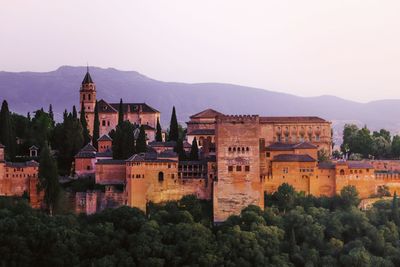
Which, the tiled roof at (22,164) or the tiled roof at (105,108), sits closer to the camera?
the tiled roof at (22,164)

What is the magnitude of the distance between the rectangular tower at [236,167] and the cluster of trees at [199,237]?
3.58 feet

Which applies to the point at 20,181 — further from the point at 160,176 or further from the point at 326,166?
the point at 326,166

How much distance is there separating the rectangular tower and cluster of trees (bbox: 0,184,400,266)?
1092mm

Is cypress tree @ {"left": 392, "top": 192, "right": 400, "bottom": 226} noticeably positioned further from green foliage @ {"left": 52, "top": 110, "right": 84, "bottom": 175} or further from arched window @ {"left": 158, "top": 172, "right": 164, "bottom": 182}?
green foliage @ {"left": 52, "top": 110, "right": 84, "bottom": 175}

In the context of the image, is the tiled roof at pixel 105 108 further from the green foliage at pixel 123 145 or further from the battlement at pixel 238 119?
the battlement at pixel 238 119

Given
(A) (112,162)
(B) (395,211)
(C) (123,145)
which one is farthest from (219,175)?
(B) (395,211)

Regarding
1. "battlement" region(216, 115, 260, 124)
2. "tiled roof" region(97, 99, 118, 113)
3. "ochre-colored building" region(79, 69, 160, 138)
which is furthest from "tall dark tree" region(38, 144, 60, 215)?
"tiled roof" region(97, 99, 118, 113)

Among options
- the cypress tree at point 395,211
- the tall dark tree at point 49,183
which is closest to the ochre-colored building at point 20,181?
the tall dark tree at point 49,183

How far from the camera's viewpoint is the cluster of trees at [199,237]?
3838 centimetres

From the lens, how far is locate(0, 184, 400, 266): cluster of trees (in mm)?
38375

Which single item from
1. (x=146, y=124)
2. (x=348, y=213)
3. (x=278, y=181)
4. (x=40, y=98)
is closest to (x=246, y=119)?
(x=278, y=181)

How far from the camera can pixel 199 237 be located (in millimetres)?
39594

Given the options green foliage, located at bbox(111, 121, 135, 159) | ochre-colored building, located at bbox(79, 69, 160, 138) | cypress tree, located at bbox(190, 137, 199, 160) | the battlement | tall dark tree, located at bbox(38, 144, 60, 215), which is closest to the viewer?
tall dark tree, located at bbox(38, 144, 60, 215)

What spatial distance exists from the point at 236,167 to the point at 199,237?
6.56m
